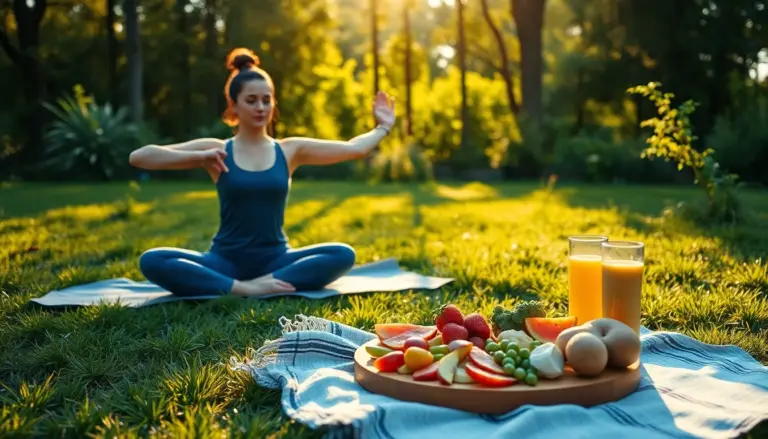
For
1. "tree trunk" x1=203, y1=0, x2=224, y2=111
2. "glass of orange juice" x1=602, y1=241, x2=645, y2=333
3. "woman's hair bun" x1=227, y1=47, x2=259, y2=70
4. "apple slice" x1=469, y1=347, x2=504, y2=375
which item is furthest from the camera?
"tree trunk" x1=203, y1=0, x2=224, y2=111

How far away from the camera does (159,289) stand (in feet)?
16.2

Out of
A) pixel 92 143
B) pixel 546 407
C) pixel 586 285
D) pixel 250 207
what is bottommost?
pixel 546 407

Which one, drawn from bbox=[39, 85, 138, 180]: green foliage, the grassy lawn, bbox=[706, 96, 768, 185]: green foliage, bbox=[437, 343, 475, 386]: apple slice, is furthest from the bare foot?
bbox=[39, 85, 138, 180]: green foliage

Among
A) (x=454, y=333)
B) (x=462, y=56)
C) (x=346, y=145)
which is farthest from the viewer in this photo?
(x=462, y=56)

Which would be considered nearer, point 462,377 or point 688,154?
point 462,377

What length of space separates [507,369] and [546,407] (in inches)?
7.7

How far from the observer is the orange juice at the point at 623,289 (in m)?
2.82

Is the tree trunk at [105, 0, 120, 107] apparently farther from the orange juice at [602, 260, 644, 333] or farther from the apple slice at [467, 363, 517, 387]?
the apple slice at [467, 363, 517, 387]

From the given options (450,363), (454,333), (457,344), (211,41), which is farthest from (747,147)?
(211,41)

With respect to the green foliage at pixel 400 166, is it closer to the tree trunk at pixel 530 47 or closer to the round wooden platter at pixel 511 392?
the tree trunk at pixel 530 47

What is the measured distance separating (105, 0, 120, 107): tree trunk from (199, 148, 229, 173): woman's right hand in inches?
890

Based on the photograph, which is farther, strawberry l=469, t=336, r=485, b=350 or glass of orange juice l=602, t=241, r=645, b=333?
glass of orange juice l=602, t=241, r=645, b=333

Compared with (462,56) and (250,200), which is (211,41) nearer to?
(462,56)

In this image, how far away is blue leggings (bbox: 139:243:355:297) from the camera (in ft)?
14.6
